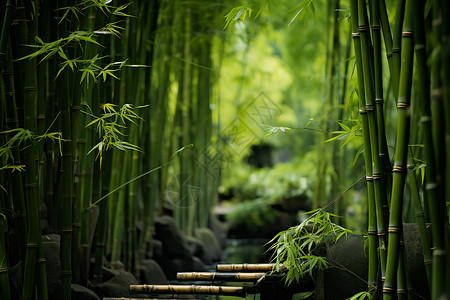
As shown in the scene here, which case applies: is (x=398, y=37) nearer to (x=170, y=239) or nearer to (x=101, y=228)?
(x=101, y=228)

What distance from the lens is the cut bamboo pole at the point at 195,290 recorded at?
6.75 feet

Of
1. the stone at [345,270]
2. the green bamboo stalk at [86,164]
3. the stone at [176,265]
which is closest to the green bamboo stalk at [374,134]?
the stone at [345,270]

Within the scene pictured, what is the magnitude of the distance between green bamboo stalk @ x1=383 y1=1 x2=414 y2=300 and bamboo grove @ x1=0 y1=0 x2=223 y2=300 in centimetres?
80

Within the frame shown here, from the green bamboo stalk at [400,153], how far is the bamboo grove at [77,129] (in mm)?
802

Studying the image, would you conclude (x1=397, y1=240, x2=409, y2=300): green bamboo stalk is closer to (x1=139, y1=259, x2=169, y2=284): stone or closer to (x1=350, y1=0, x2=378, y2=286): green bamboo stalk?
(x1=350, y1=0, x2=378, y2=286): green bamboo stalk

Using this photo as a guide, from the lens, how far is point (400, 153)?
1442 mm

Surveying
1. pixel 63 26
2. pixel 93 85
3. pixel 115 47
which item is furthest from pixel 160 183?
pixel 63 26

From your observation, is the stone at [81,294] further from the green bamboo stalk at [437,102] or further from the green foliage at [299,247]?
the green bamboo stalk at [437,102]

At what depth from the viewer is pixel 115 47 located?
2.63 m

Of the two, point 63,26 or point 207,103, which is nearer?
point 63,26

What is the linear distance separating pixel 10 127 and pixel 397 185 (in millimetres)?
1352

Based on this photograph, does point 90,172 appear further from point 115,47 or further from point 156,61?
point 156,61

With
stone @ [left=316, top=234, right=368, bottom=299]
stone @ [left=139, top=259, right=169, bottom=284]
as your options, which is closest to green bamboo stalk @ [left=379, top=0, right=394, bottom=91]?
stone @ [left=316, top=234, right=368, bottom=299]

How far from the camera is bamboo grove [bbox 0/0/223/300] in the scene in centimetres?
180
